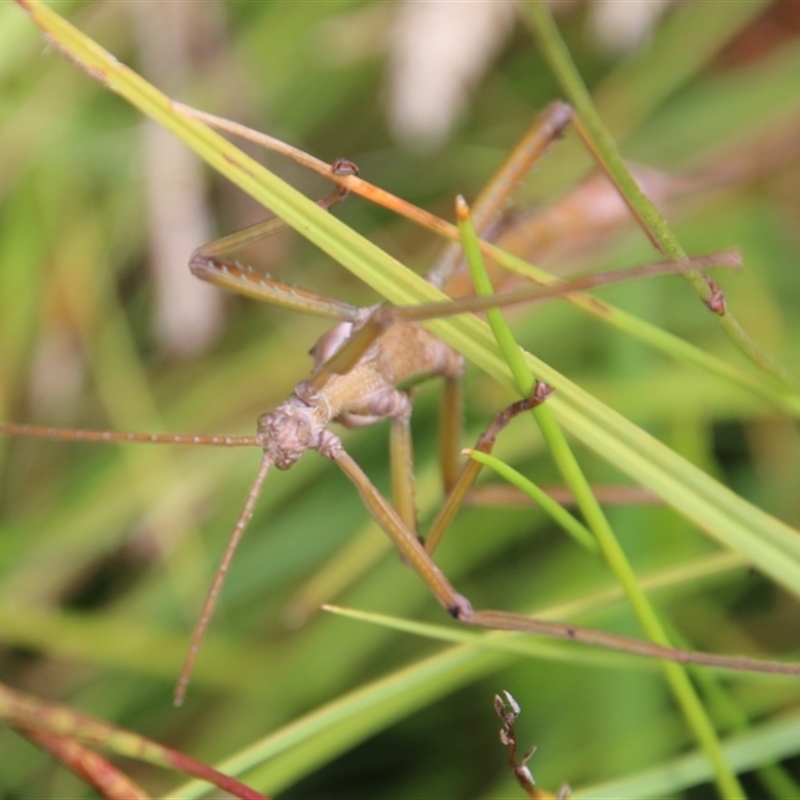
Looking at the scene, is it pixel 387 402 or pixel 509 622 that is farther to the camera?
pixel 387 402

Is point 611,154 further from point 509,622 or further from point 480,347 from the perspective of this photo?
point 509,622

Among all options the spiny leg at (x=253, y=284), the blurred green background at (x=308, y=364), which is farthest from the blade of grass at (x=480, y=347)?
the blurred green background at (x=308, y=364)

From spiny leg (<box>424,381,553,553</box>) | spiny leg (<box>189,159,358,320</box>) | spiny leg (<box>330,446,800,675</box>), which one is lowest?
spiny leg (<box>330,446,800,675</box>)

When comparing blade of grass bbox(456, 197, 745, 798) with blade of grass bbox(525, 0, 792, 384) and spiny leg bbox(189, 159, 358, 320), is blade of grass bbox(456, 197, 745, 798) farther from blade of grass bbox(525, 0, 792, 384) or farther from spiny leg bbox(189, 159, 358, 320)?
spiny leg bbox(189, 159, 358, 320)

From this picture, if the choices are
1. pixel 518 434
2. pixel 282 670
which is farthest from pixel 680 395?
pixel 282 670

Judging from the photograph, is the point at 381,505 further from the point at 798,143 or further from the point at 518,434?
the point at 798,143

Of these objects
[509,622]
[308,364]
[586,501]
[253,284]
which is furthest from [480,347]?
[308,364]

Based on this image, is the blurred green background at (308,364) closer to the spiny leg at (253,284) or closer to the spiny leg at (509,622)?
the spiny leg at (509,622)

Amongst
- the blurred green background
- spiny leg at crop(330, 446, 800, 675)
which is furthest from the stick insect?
the blurred green background
